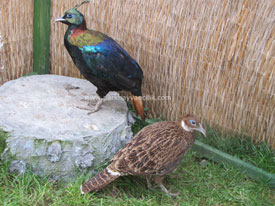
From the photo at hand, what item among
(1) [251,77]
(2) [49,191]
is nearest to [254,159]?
(1) [251,77]

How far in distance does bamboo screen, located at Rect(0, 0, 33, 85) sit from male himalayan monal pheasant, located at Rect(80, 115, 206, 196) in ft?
6.50

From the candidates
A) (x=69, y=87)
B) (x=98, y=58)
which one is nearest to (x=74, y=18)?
(x=98, y=58)

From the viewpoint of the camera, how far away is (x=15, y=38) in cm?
421

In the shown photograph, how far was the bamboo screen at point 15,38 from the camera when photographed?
407 cm

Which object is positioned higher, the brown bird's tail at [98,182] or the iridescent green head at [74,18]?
the iridescent green head at [74,18]

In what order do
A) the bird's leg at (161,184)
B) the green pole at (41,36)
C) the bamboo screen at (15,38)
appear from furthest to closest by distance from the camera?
the green pole at (41,36) → the bamboo screen at (15,38) → the bird's leg at (161,184)

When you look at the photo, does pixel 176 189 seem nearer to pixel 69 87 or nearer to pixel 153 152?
pixel 153 152

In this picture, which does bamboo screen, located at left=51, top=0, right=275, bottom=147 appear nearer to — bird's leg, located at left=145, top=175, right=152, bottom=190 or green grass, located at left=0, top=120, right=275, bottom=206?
green grass, located at left=0, top=120, right=275, bottom=206

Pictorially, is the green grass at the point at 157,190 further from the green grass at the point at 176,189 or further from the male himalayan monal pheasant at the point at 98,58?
the male himalayan monal pheasant at the point at 98,58

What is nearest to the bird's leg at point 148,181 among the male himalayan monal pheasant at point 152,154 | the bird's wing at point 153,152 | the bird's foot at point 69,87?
the male himalayan monal pheasant at point 152,154

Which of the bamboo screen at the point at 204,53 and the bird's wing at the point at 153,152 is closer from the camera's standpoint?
the bird's wing at the point at 153,152

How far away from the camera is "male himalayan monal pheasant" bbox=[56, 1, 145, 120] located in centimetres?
347

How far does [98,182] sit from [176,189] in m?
0.84

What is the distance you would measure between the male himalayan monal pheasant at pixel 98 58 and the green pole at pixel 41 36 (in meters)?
0.90
